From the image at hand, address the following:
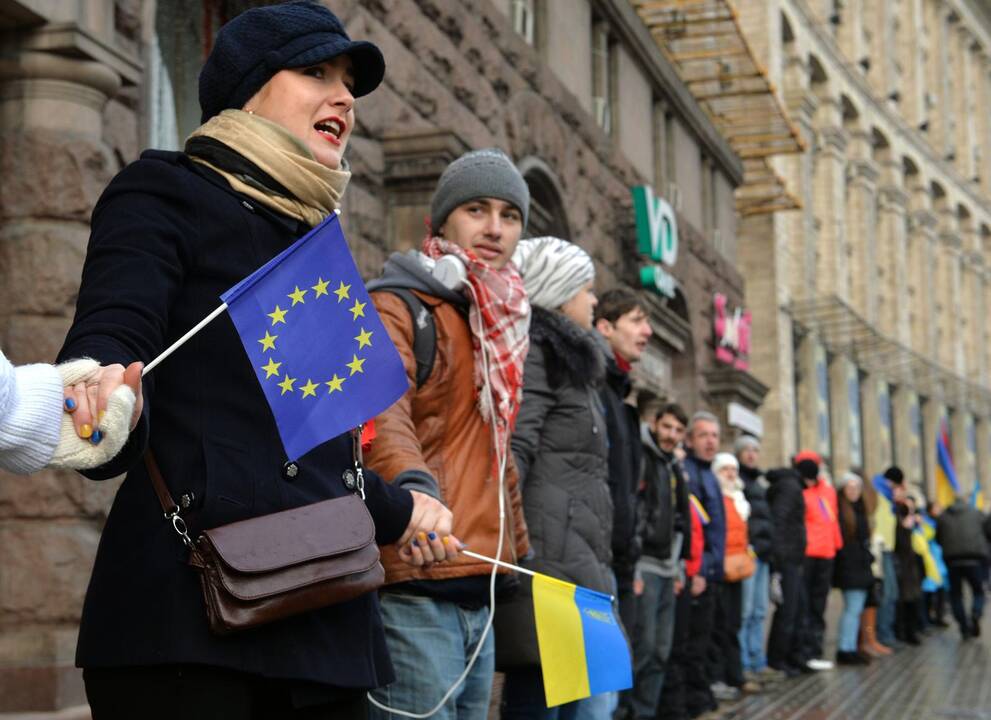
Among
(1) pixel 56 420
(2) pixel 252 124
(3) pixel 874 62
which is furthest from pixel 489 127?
(3) pixel 874 62

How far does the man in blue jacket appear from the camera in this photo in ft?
32.6

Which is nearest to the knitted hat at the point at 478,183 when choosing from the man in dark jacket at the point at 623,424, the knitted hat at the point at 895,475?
the man in dark jacket at the point at 623,424

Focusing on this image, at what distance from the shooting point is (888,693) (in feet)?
39.1

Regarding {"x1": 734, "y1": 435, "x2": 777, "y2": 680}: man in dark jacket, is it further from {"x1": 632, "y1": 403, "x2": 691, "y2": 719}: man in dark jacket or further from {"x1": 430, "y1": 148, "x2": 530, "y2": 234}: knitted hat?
{"x1": 430, "y1": 148, "x2": 530, "y2": 234}: knitted hat

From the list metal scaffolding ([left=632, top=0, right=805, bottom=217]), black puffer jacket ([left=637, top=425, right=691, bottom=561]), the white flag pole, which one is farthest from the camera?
metal scaffolding ([left=632, top=0, right=805, bottom=217])

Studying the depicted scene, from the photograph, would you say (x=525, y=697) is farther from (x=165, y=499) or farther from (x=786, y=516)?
(x=786, y=516)

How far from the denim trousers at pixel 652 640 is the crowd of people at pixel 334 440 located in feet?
4.13

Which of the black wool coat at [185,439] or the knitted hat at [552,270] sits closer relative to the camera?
the black wool coat at [185,439]

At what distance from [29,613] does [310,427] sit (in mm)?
3859

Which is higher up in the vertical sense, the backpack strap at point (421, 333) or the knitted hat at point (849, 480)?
the knitted hat at point (849, 480)

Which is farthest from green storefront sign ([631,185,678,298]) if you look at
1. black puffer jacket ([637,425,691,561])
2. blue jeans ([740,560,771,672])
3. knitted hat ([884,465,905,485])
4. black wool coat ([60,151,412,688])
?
black wool coat ([60,151,412,688])

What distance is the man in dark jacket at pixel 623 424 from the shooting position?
6039mm

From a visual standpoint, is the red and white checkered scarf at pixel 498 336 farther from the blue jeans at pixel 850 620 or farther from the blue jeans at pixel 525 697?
the blue jeans at pixel 850 620

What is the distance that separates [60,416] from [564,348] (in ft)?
10.5
